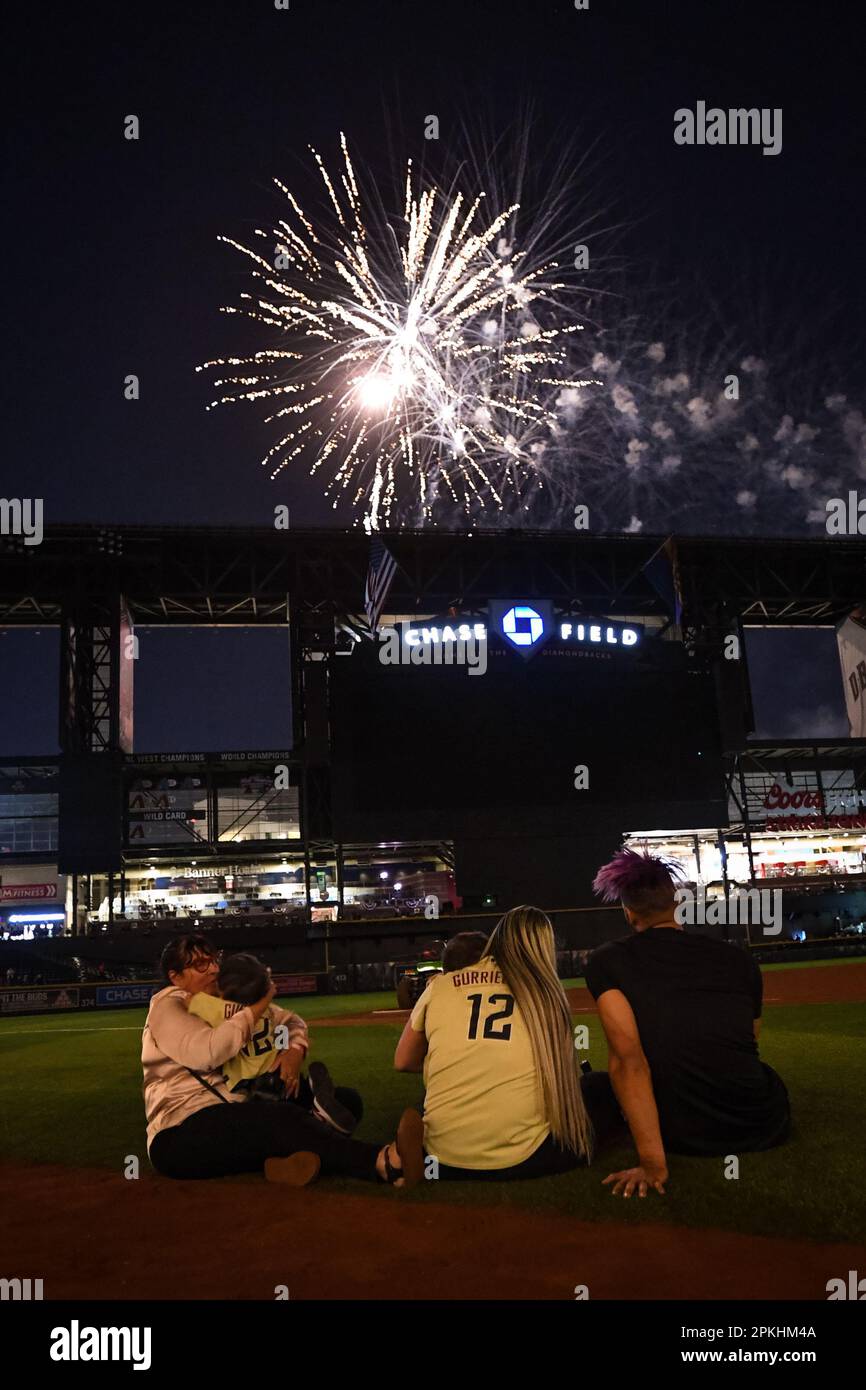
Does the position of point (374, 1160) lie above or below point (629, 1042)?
below

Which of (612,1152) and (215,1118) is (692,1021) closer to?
(612,1152)

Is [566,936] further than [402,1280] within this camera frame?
Yes

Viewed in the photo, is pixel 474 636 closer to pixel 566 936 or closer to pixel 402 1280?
pixel 566 936

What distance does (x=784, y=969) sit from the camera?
24906 mm

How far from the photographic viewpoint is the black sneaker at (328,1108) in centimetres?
516

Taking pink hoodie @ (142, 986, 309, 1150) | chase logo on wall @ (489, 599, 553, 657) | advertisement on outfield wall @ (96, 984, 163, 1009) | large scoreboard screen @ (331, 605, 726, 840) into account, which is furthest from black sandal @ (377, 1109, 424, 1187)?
chase logo on wall @ (489, 599, 553, 657)

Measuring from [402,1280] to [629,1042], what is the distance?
139 cm

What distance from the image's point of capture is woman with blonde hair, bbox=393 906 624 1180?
4.45m

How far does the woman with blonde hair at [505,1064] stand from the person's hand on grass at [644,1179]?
0.39m

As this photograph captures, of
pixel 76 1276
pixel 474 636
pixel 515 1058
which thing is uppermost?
pixel 474 636

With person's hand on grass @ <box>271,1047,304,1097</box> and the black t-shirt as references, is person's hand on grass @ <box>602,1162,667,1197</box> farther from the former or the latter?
person's hand on grass @ <box>271,1047,304,1097</box>

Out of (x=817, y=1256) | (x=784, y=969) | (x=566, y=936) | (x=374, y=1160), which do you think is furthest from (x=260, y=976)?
(x=566, y=936)

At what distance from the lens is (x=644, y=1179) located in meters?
4.28

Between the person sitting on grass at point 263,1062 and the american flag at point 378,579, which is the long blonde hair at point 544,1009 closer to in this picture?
the person sitting on grass at point 263,1062
